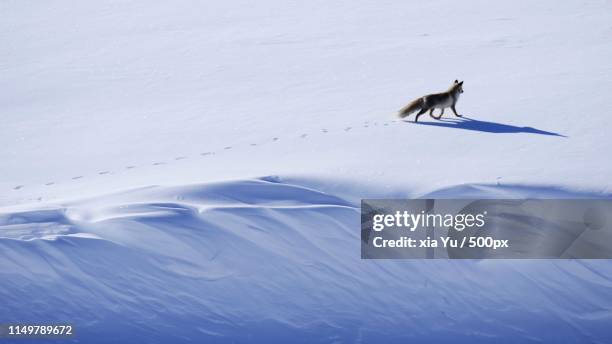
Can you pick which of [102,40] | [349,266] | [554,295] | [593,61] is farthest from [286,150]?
[102,40]

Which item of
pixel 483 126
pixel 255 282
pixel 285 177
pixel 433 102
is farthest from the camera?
pixel 433 102

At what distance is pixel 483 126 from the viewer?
628cm

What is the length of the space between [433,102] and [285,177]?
1.55 metres

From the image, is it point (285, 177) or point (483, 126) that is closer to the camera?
point (285, 177)

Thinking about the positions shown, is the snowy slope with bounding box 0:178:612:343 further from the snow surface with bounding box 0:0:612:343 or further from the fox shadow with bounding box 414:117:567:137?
the fox shadow with bounding box 414:117:567:137

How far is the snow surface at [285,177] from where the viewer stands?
192 inches

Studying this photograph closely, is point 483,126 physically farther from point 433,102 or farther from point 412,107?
point 412,107

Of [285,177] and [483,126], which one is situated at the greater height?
[483,126]

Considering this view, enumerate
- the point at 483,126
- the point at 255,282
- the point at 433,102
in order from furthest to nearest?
the point at 433,102 → the point at 483,126 → the point at 255,282

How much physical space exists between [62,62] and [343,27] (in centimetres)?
292

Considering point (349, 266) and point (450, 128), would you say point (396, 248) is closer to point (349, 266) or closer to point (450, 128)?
point (349, 266)

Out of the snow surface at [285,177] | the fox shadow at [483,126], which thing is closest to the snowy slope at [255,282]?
the snow surface at [285,177]

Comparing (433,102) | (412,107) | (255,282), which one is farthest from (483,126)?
(255,282)

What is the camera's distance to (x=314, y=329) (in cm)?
480
